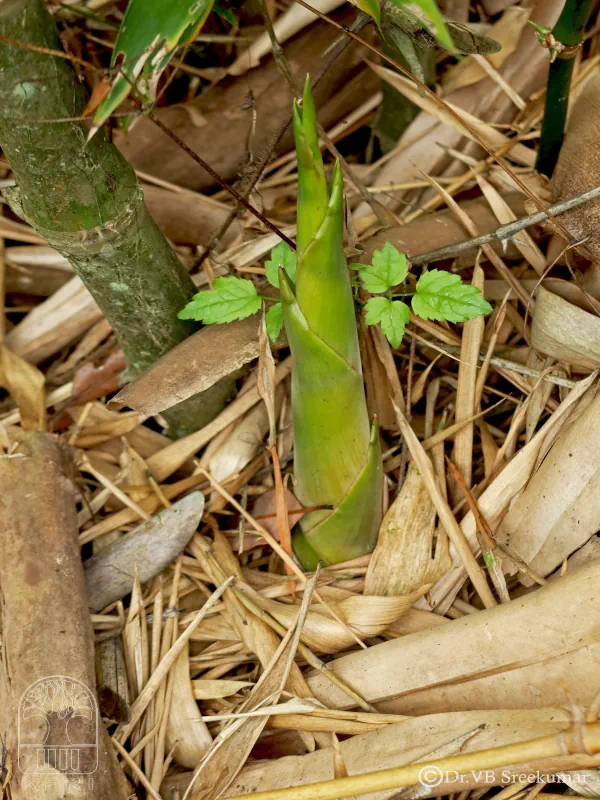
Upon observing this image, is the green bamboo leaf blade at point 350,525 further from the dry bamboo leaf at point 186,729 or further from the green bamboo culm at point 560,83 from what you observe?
the green bamboo culm at point 560,83

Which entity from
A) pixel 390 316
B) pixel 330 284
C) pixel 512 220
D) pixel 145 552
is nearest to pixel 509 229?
pixel 512 220

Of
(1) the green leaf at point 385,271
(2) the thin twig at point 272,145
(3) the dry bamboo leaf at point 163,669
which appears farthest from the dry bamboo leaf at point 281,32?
(3) the dry bamboo leaf at point 163,669

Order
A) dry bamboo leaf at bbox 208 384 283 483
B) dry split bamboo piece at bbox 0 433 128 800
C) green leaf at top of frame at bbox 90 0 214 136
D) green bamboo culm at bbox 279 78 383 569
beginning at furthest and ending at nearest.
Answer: dry bamboo leaf at bbox 208 384 283 483
dry split bamboo piece at bbox 0 433 128 800
green bamboo culm at bbox 279 78 383 569
green leaf at top of frame at bbox 90 0 214 136

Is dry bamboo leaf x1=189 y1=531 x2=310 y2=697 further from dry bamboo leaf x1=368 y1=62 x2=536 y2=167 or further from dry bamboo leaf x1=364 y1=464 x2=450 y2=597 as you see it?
dry bamboo leaf x1=368 y1=62 x2=536 y2=167

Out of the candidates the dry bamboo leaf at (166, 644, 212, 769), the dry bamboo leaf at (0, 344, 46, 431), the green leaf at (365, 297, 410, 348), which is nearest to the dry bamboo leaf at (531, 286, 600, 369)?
the green leaf at (365, 297, 410, 348)

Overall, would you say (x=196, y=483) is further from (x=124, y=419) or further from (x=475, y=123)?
(x=475, y=123)
